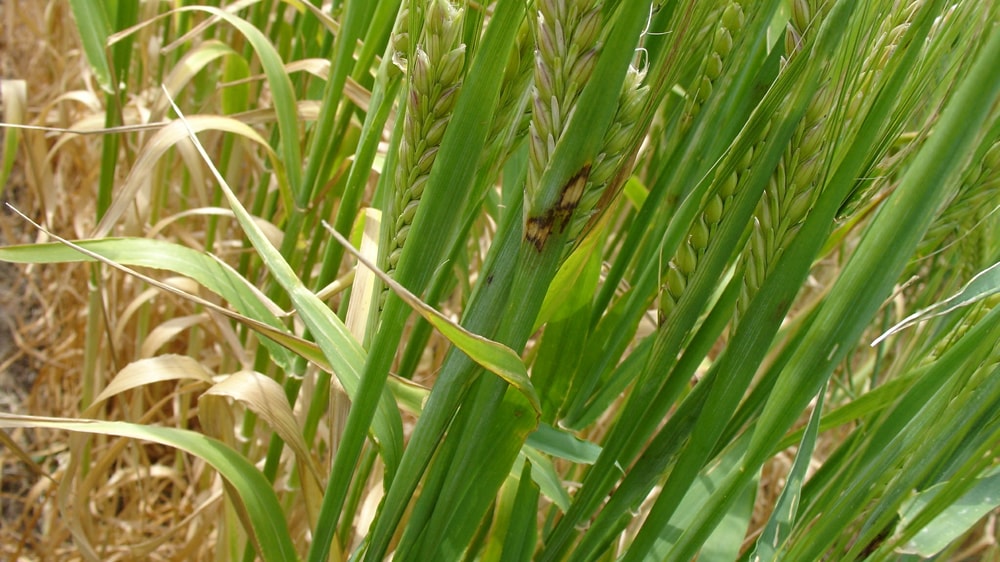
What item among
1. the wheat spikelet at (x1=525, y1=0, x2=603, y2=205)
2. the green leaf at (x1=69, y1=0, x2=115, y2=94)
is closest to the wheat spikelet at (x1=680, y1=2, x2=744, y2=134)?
the wheat spikelet at (x1=525, y1=0, x2=603, y2=205)

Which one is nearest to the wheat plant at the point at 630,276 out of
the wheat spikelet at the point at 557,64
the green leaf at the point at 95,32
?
the wheat spikelet at the point at 557,64

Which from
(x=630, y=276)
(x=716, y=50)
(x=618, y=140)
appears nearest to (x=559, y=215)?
(x=618, y=140)

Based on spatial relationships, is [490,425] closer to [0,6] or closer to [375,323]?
[375,323]

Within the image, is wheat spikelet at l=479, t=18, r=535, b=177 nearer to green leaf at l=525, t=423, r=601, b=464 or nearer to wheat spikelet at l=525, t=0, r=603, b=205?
wheat spikelet at l=525, t=0, r=603, b=205

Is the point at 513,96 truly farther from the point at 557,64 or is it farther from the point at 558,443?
the point at 558,443

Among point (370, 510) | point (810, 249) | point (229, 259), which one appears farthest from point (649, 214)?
point (229, 259)

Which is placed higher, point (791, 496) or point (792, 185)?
point (792, 185)

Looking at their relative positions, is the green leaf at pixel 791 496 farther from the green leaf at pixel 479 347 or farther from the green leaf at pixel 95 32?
the green leaf at pixel 95 32
